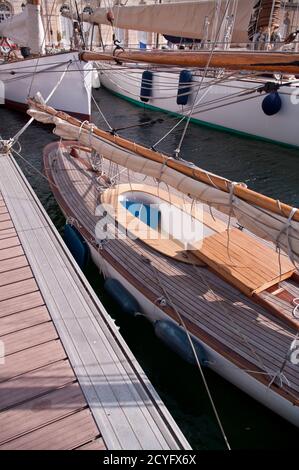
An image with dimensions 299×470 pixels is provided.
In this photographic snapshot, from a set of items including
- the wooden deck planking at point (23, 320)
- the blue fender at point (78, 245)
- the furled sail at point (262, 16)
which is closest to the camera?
the wooden deck planking at point (23, 320)

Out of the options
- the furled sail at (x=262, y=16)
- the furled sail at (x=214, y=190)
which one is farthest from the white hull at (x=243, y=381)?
the furled sail at (x=262, y=16)

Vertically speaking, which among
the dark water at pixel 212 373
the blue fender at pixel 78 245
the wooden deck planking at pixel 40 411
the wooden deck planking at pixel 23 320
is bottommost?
the dark water at pixel 212 373

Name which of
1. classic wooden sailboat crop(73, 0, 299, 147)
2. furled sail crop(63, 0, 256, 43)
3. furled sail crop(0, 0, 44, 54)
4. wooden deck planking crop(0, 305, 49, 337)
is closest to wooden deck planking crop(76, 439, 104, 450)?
wooden deck planking crop(0, 305, 49, 337)

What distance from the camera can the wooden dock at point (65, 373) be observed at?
136 inches

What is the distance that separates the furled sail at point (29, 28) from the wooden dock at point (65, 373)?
16.9m

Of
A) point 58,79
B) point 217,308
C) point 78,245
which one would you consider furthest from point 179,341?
point 58,79

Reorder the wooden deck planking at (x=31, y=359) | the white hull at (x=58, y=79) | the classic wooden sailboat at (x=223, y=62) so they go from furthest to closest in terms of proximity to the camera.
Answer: the white hull at (x=58, y=79), the classic wooden sailboat at (x=223, y=62), the wooden deck planking at (x=31, y=359)

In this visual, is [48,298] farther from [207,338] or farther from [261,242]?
[261,242]

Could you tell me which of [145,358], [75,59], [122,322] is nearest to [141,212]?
[122,322]

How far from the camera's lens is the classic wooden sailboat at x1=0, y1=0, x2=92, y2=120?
18.5 m

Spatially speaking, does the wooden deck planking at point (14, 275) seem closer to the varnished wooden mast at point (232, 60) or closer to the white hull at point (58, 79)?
the varnished wooden mast at point (232, 60)

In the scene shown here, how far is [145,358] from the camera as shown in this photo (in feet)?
22.1

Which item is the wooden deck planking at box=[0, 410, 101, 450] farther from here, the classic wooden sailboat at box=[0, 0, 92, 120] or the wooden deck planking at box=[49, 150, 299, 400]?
the classic wooden sailboat at box=[0, 0, 92, 120]
